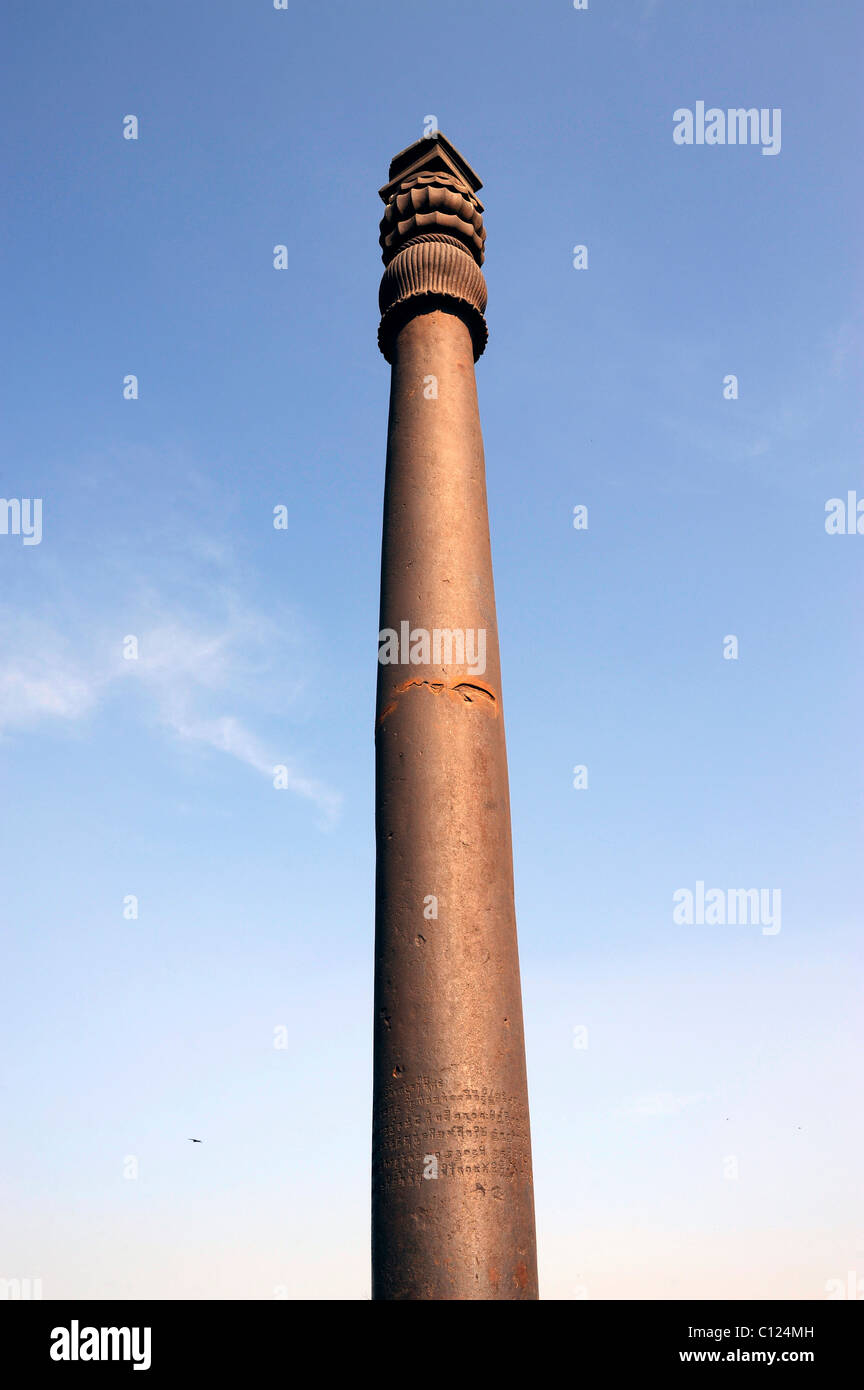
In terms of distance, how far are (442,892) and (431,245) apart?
6707 mm

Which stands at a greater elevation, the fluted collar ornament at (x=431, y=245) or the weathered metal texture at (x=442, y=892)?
the fluted collar ornament at (x=431, y=245)

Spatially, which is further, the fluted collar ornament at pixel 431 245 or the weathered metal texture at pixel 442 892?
the fluted collar ornament at pixel 431 245

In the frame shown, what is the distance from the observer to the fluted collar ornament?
11.4m

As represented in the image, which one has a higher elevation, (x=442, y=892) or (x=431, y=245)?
(x=431, y=245)

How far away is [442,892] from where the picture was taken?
339 inches

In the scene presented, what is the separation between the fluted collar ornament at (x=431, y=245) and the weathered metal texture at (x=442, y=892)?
113 millimetres

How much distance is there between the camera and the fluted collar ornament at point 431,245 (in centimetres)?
1144

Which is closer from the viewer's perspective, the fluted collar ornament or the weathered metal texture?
the weathered metal texture

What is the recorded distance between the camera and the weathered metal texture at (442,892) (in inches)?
302

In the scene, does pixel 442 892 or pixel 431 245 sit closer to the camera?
pixel 442 892

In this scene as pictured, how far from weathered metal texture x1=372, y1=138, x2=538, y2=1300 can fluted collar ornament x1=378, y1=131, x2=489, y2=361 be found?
11 centimetres

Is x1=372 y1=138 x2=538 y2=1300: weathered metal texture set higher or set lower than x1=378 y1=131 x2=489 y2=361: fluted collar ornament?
lower

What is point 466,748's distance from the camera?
9.27m
